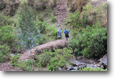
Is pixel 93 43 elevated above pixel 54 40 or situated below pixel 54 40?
below

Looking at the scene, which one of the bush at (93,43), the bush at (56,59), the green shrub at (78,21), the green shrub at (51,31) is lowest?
the bush at (56,59)

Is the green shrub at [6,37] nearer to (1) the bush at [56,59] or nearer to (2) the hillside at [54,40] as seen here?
(2) the hillside at [54,40]

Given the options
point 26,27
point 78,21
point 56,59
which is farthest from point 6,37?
point 78,21

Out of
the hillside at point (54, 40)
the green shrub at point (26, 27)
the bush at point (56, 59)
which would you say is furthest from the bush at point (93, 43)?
the green shrub at point (26, 27)

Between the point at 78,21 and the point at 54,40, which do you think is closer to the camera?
the point at 78,21

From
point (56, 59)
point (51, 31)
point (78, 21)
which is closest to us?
point (56, 59)

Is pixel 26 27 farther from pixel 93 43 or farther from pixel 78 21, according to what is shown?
pixel 78 21

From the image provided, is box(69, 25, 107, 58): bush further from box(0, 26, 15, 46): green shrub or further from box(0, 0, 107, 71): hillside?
box(0, 26, 15, 46): green shrub

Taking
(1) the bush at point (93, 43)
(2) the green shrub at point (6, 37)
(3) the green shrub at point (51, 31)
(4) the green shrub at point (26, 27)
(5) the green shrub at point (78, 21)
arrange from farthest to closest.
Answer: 1. (3) the green shrub at point (51, 31)
2. (5) the green shrub at point (78, 21)
3. (2) the green shrub at point (6, 37)
4. (1) the bush at point (93, 43)
5. (4) the green shrub at point (26, 27)

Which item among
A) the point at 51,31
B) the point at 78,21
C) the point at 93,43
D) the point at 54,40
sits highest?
the point at 78,21

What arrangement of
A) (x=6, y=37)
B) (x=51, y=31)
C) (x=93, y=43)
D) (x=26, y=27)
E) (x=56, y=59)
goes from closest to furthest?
(x=56, y=59) < (x=26, y=27) < (x=93, y=43) < (x=6, y=37) < (x=51, y=31)

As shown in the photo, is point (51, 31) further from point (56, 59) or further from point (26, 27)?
point (56, 59)

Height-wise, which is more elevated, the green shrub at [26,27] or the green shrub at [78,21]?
the green shrub at [78,21]
